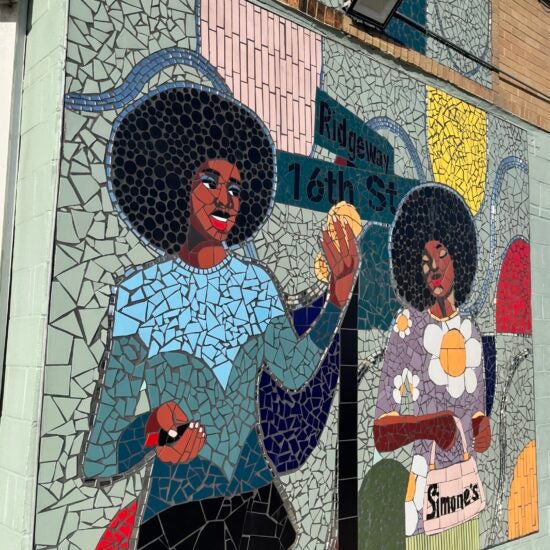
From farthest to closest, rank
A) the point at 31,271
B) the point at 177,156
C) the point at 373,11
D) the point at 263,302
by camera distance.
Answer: the point at 373,11, the point at 263,302, the point at 177,156, the point at 31,271

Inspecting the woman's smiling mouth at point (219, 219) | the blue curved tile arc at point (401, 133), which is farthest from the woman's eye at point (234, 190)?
the blue curved tile arc at point (401, 133)

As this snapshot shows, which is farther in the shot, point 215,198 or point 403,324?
point 403,324

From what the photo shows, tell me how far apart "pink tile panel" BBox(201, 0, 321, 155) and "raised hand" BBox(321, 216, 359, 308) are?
1.55 feet

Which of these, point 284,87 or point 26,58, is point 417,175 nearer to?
point 284,87

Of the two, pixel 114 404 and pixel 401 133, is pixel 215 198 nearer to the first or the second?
pixel 114 404

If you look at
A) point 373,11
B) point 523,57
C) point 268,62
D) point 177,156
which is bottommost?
point 177,156

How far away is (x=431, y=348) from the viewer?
4.02m

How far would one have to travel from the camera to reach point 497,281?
15.2 ft

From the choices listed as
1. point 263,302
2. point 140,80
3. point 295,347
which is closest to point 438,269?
point 295,347

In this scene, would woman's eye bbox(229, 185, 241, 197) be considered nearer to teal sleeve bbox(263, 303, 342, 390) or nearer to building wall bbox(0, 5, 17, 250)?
teal sleeve bbox(263, 303, 342, 390)

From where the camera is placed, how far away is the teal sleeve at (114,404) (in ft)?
8.48

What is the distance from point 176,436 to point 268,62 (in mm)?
1911

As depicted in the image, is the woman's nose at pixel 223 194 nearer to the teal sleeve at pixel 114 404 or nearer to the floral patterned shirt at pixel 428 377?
the teal sleeve at pixel 114 404

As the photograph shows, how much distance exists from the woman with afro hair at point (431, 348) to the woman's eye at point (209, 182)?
1.30 m
